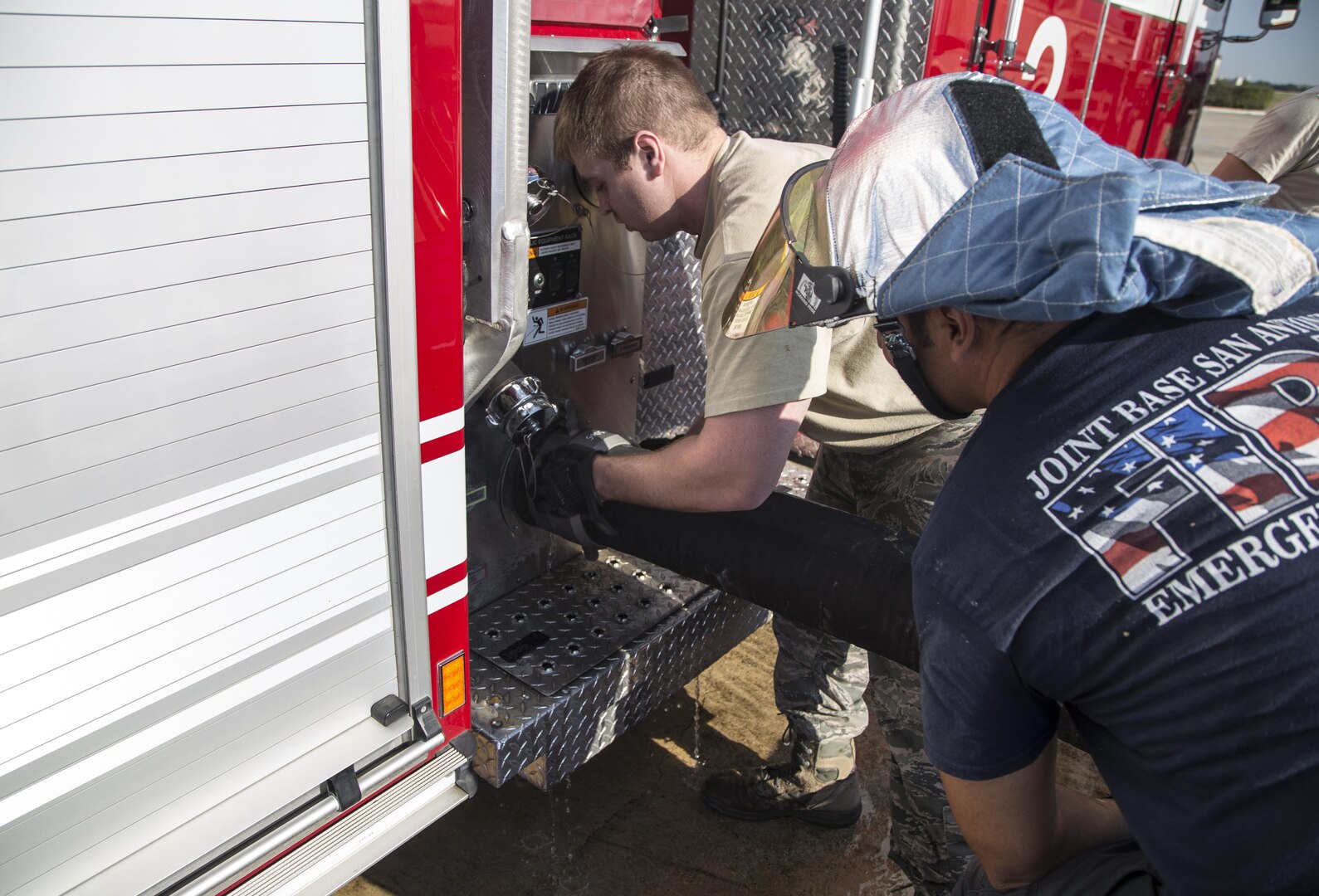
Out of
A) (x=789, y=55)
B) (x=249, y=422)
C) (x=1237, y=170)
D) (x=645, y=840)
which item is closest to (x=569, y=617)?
(x=645, y=840)

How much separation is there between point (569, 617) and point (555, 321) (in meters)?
0.75

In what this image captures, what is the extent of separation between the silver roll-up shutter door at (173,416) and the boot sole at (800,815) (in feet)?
4.44

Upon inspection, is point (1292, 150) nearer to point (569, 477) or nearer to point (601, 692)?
point (569, 477)

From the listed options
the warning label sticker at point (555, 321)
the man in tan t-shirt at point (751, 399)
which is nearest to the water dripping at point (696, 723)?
the man in tan t-shirt at point (751, 399)

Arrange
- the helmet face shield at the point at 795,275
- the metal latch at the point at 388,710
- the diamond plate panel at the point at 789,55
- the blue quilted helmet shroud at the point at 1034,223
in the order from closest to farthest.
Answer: the blue quilted helmet shroud at the point at 1034,223, the helmet face shield at the point at 795,275, the metal latch at the point at 388,710, the diamond plate panel at the point at 789,55

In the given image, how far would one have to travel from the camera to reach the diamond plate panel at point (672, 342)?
8.39ft

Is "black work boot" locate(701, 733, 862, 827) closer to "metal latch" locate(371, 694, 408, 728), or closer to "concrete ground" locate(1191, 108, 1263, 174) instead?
"metal latch" locate(371, 694, 408, 728)

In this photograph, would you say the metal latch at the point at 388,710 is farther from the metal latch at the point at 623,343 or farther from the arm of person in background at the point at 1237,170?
the arm of person in background at the point at 1237,170

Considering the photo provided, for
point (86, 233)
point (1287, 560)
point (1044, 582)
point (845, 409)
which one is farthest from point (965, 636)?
point (845, 409)

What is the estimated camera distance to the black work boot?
2551 millimetres

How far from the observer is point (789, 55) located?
3.09 m

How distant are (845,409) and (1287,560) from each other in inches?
53.4

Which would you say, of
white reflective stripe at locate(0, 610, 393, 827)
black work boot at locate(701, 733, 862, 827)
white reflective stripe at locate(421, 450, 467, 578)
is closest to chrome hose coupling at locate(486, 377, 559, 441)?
white reflective stripe at locate(421, 450, 467, 578)

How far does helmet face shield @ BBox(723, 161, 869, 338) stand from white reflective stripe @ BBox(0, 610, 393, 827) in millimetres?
776
